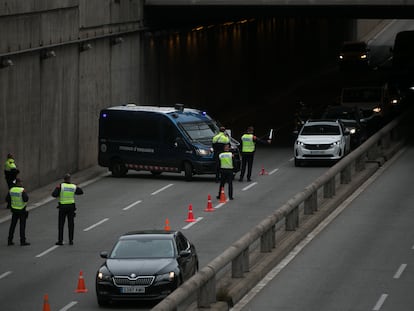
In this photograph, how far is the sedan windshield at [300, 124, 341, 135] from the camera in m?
43.6

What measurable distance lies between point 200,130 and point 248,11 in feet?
42.3

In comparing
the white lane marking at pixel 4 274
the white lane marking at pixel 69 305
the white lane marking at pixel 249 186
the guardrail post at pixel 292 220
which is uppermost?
the guardrail post at pixel 292 220

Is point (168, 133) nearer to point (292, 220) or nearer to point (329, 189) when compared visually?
point (329, 189)

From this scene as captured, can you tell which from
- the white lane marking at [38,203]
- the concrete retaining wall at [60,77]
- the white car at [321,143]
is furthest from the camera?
the white car at [321,143]

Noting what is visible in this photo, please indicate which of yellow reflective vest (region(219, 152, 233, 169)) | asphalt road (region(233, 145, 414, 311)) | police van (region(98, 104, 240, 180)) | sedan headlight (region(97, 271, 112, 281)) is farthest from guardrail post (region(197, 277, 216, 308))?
police van (region(98, 104, 240, 180))

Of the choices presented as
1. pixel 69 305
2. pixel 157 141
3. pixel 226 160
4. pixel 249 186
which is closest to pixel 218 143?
pixel 249 186

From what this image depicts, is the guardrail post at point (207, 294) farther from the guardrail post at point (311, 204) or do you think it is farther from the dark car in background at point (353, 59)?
the dark car in background at point (353, 59)

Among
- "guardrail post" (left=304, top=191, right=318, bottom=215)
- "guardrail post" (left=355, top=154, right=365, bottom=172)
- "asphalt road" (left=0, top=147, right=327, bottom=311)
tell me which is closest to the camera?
"asphalt road" (left=0, top=147, right=327, bottom=311)

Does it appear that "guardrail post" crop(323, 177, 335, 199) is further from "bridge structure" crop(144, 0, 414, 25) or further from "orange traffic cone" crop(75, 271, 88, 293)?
"bridge structure" crop(144, 0, 414, 25)

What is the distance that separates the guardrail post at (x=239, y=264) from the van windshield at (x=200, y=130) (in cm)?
1611

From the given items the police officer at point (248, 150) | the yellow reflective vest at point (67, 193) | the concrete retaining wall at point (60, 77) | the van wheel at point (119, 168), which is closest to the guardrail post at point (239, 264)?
the yellow reflective vest at point (67, 193)

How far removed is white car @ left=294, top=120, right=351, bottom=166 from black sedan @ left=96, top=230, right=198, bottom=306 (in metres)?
19.2

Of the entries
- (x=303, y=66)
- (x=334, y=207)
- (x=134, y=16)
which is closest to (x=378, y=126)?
(x=134, y=16)

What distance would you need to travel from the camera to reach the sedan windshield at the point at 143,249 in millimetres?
23328
